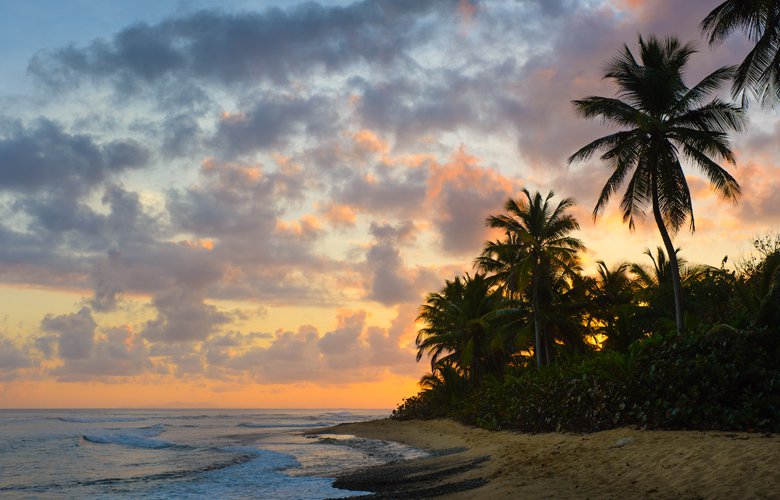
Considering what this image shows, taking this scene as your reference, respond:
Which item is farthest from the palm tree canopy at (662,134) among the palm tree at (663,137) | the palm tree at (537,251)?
the palm tree at (537,251)

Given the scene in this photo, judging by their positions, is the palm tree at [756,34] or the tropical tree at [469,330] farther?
the tropical tree at [469,330]

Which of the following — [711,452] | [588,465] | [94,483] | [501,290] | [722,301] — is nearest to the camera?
[711,452]

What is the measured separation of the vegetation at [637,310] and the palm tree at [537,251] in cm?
8

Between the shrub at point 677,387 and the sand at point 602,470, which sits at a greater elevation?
the shrub at point 677,387

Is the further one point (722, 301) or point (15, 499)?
point (722, 301)

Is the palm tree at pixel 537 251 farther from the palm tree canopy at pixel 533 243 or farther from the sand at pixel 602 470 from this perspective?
the sand at pixel 602 470

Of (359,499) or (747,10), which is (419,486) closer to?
(359,499)

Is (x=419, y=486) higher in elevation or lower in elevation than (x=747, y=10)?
lower

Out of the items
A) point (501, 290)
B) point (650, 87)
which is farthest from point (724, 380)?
point (501, 290)

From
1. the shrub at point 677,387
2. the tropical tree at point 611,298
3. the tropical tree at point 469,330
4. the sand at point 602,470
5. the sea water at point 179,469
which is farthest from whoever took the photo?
the tropical tree at point 469,330

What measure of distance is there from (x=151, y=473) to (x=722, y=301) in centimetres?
2691

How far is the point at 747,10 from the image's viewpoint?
1573 centimetres

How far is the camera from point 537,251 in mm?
30969

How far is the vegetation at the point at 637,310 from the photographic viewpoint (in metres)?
13.5
